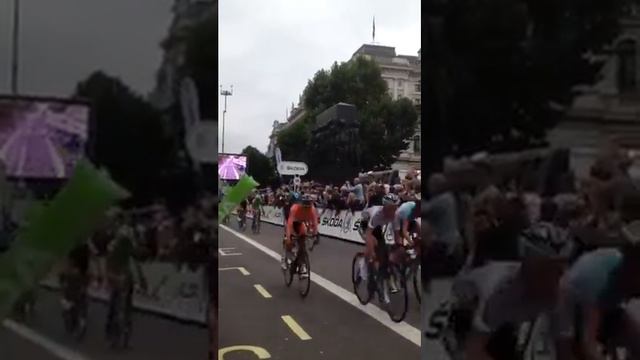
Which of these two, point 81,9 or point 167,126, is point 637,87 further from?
point 81,9

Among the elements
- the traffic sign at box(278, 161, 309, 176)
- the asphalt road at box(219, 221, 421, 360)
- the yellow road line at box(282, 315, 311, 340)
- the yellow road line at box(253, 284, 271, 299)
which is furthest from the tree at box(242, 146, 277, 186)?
the yellow road line at box(282, 315, 311, 340)

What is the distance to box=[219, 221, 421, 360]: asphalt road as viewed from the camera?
207 inches

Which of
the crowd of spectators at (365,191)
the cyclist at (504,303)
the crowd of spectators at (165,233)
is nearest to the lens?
the crowd of spectators at (165,233)

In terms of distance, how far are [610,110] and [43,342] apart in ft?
7.78

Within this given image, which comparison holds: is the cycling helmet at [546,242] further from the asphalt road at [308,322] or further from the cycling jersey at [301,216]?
the cycling jersey at [301,216]

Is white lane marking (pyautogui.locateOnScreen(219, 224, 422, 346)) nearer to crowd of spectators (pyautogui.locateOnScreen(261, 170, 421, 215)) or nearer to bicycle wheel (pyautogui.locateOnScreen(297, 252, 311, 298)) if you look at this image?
bicycle wheel (pyautogui.locateOnScreen(297, 252, 311, 298))

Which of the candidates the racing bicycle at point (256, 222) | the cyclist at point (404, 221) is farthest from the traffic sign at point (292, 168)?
the cyclist at point (404, 221)

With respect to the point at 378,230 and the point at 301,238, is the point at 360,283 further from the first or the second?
the point at 301,238

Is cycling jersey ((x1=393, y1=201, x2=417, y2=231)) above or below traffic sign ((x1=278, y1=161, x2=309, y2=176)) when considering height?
below

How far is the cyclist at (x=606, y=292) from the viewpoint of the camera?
2246 mm

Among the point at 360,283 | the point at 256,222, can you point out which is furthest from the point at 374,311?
the point at 256,222

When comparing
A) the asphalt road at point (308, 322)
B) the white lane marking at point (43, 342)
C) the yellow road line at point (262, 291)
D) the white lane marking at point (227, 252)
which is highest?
the white lane marking at point (43, 342)

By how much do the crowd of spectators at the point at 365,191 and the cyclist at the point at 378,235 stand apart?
3.43 ft

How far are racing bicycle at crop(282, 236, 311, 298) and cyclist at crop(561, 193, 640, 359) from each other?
594 cm
